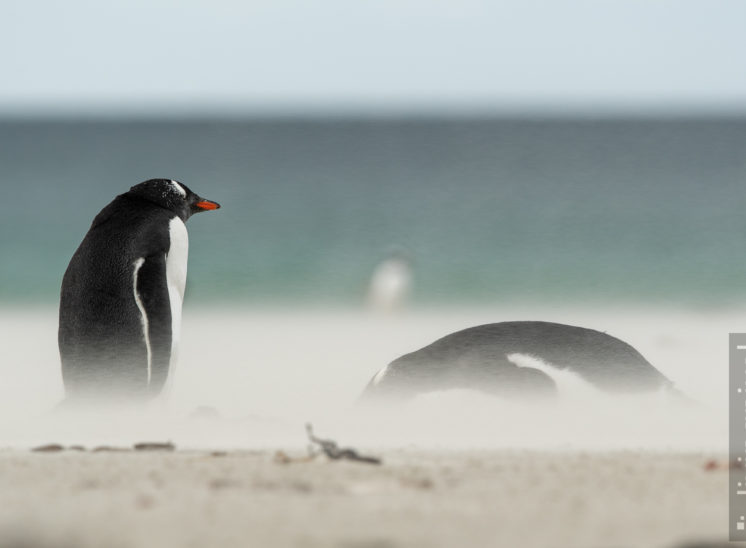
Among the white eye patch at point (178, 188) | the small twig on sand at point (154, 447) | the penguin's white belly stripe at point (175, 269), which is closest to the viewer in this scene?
the small twig on sand at point (154, 447)

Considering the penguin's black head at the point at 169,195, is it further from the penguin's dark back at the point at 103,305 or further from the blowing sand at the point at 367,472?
the blowing sand at the point at 367,472

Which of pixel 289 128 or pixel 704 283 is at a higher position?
pixel 289 128

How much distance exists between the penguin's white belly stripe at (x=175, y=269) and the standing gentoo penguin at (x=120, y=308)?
0.05 ft

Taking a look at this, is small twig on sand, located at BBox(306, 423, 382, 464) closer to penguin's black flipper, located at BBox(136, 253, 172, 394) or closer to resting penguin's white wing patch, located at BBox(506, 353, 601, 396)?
resting penguin's white wing patch, located at BBox(506, 353, 601, 396)

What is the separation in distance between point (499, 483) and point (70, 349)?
2994mm

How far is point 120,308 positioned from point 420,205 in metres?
25.9

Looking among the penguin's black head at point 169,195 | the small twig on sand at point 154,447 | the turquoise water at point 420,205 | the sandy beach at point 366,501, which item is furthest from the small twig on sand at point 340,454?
the turquoise water at point 420,205

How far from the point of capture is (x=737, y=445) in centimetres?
382

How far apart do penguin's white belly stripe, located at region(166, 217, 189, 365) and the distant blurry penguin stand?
785 cm

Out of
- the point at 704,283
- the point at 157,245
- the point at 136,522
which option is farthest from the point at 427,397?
the point at 704,283

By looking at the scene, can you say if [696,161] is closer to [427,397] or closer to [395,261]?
[395,261]

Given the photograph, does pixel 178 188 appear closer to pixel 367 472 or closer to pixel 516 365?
pixel 516 365

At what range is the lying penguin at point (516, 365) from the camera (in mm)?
4629

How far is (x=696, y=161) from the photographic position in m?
40.6
